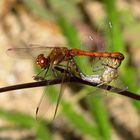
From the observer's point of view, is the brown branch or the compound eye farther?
the compound eye

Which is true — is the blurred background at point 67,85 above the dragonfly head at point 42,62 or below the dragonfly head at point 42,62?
below

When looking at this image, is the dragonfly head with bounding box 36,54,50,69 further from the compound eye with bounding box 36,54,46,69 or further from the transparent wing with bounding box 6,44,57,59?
the transparent wing with bounding box 6,44,57,59

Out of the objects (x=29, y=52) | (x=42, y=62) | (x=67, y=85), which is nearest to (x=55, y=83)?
(x=42, y=62)

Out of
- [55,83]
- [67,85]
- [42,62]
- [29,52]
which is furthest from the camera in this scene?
[67,85]

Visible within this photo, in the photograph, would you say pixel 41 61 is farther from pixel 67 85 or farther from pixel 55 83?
pixel 67 85

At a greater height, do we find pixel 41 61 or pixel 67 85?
pixel 41 61

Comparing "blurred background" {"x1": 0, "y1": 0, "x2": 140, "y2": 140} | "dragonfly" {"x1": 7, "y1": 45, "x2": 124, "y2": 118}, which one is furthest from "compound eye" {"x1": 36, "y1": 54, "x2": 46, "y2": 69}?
"blurred background" {"x1": 0, "y1": 0, "x2": 140, "y2": 140}

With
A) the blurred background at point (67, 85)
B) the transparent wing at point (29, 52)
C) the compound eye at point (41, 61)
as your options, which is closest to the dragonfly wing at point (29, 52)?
the transparent wing at point (29, 52)

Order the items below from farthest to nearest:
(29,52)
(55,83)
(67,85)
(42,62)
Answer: (67,85), (29,52), (42,62), (55,83)

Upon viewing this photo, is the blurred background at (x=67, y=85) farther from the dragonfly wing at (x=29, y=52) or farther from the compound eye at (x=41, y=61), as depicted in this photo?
the compound eye at (x=41, y=61)
